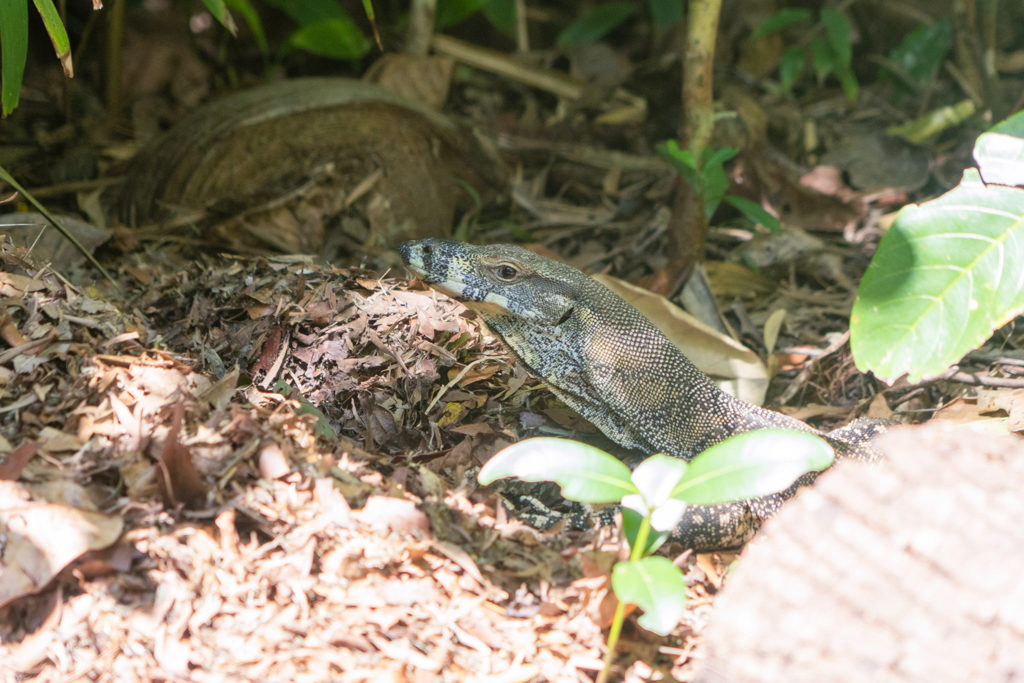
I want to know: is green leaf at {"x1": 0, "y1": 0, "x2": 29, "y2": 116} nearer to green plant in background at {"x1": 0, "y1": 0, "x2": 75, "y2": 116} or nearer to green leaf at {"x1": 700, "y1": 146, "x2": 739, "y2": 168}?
green plant in background at {"x1": 0, "y1": 0, "x2": 75, "y2": 116}

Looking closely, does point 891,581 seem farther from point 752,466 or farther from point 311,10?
point 311,10

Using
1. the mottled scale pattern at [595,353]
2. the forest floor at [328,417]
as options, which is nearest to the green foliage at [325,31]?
the forest floor at [328,417]

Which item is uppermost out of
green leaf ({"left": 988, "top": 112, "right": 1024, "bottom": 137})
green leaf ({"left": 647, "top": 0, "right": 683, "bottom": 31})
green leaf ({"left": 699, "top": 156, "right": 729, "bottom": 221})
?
green leaf ({"left": 647, "top": 0, "right": 683, "bottom": 31})

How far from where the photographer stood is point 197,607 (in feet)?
7.62

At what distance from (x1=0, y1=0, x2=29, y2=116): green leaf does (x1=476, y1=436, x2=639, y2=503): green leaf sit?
2536 millimetres

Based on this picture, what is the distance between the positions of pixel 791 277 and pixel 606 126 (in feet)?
7.21

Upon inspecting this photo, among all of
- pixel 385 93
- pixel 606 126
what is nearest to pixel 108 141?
pixel 385 93

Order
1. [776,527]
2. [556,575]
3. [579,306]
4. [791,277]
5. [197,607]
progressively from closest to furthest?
1. [776,527]
2. [197,607]
3. [556,575]
4. [579,306]
5. [791,277]

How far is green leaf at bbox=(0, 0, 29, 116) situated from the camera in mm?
3342

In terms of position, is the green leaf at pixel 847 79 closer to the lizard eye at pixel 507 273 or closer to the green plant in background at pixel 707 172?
the green plant in background at pixel 707 172

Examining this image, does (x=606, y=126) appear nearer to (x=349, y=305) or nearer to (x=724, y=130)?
(x=724, y=130)

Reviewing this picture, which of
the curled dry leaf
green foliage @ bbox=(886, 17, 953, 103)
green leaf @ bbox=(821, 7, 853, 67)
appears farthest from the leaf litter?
green foliage @ bbox=(886, 17, 953, 103)

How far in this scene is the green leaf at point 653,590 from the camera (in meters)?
2.06

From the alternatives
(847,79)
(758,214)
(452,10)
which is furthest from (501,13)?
(758,214)
